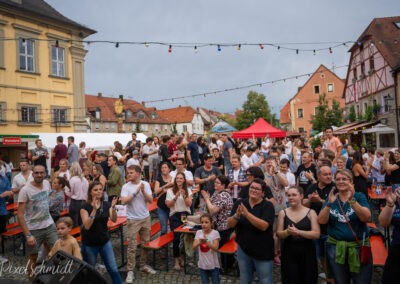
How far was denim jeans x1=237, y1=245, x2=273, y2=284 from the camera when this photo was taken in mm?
3695

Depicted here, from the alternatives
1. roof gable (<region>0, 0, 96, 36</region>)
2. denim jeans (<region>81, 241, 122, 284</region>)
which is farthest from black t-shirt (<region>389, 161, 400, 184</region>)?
roof gable (<region>0, 0, 96, 36</region>)

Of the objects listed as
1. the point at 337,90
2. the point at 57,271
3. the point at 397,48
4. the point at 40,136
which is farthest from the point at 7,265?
the point at 337,90

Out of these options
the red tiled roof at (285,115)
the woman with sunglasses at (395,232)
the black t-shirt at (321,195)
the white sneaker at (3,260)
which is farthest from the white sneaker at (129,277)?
the red tiled roof at (285,115)

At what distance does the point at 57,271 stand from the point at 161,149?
7.43 m

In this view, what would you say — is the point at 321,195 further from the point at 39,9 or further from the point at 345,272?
the point at 39,9

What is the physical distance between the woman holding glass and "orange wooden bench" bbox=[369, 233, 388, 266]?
2.96 metres

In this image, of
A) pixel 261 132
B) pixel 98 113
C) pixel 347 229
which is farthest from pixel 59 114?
pixel 98 113

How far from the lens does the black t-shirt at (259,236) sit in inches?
145

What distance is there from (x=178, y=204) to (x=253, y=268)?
2.21 m

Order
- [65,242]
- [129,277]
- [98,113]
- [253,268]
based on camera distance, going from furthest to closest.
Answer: [98,113] < [129,277] < [65,242] < [253,268]

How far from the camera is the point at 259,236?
12.2 feet

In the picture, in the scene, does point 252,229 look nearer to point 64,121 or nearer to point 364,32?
point 64,121

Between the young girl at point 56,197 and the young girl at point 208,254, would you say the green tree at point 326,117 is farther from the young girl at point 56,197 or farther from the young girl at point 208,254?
the young girl at point 208,254

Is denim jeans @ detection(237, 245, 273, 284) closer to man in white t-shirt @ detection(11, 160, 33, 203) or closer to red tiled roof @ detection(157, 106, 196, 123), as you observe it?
man in white t-shirt @ detection(11, 160, 33, 203)
